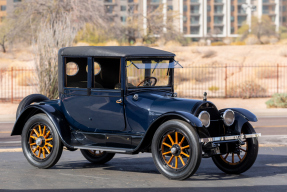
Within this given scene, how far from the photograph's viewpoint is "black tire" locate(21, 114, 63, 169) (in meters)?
8.06

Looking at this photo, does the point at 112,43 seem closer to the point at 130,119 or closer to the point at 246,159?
the point at 130,119

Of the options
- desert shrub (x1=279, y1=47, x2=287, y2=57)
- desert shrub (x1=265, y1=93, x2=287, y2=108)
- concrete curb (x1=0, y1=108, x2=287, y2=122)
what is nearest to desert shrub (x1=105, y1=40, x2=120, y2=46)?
desert shrub (x1=279, y1=47, x2=287, y2=57)

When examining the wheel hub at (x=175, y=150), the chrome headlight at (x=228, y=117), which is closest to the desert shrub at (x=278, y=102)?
the chrome headlight at (x=228, y=117)

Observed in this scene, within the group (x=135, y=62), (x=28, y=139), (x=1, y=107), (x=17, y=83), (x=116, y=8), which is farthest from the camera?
(x=116, y=8)

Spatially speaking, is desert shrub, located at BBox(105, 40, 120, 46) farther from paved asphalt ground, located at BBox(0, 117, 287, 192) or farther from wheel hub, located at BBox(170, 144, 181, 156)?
wheel hub, located at BBox(170, 144, 181, 156)

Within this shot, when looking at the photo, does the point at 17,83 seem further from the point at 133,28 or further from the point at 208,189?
the point at 208,189

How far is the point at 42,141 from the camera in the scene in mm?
8273

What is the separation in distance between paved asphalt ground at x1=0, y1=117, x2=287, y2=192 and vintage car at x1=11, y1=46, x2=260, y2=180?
0.78 ft

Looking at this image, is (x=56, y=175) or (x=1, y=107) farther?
(x=1, y=107)

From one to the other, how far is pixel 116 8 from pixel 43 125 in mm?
88132

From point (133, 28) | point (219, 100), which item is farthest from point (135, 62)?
point (133, 28)

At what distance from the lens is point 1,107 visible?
74.3 ft

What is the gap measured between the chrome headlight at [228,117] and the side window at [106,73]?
1.78 meters

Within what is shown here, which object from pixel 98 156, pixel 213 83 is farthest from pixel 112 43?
pixel 98 156
